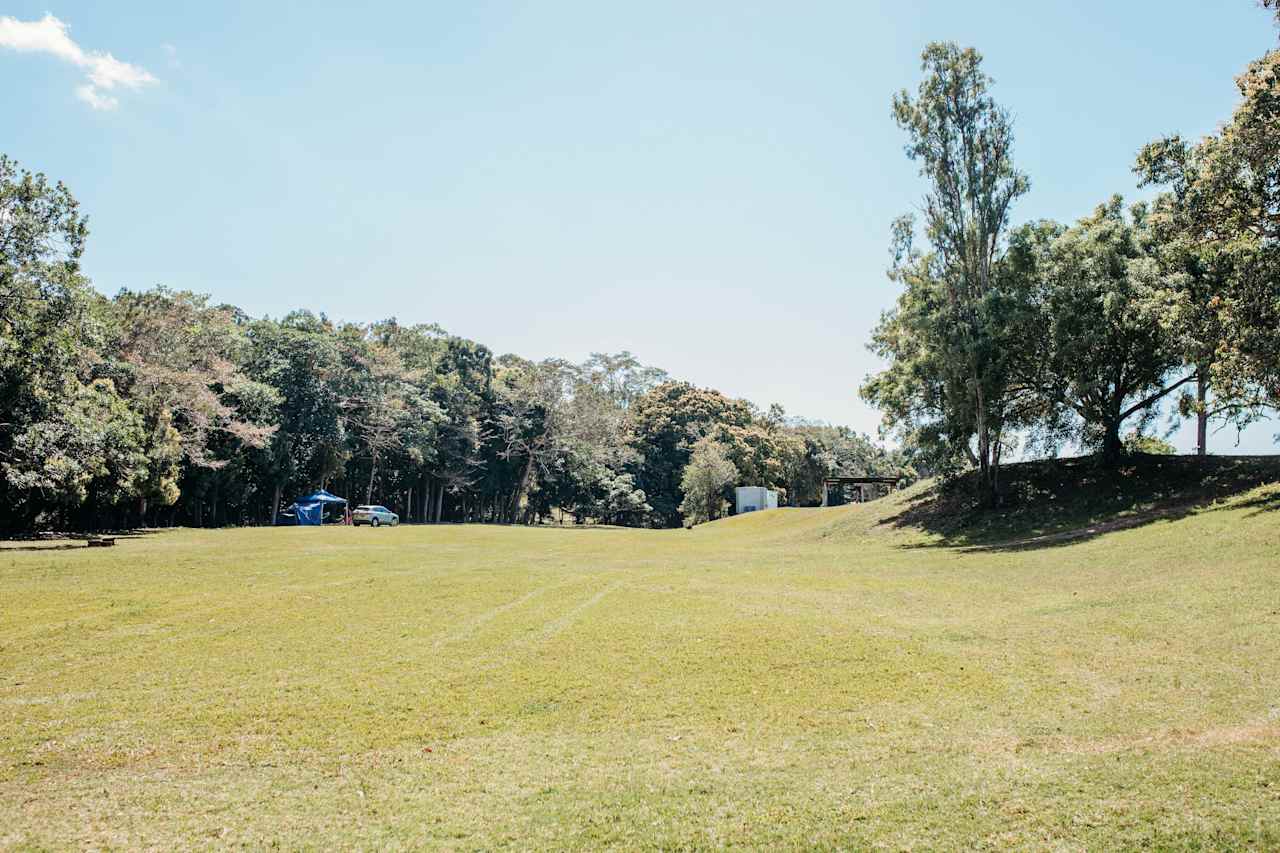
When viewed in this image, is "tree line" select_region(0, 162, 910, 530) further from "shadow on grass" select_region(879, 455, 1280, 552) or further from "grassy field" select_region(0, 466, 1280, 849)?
"shadow on grass" select_region(879, 455, 1280, 552)

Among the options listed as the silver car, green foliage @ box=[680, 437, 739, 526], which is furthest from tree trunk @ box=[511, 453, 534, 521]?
the silver car

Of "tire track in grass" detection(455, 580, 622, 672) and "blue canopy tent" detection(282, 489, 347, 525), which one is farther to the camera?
"blue canopy tent" detection(282, 489, 347, 525)

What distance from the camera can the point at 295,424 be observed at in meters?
53.1

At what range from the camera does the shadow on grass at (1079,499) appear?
2678 cm

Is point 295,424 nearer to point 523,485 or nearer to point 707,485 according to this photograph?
point 523,485

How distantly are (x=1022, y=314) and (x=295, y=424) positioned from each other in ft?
150

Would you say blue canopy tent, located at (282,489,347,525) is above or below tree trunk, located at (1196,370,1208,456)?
below

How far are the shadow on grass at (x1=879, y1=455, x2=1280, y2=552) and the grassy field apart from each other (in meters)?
10.5

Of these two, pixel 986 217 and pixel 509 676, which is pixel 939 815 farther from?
pixel 986 217

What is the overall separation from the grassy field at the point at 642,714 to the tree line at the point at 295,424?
14.6 m

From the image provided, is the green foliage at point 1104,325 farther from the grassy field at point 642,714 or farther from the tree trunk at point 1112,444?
the grassy field at point 642,714

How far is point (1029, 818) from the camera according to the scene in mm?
5391

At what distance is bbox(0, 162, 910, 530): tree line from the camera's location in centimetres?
2812

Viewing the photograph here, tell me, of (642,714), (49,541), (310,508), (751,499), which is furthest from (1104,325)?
(310,508)
